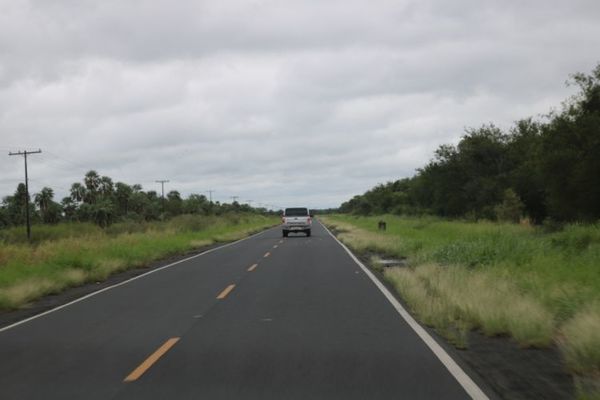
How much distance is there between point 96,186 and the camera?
106312 millimetres

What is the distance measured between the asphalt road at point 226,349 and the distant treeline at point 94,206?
236 feet

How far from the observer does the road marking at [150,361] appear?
6.81m

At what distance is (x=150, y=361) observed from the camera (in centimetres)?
752

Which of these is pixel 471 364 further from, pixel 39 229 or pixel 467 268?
pixel 39 229

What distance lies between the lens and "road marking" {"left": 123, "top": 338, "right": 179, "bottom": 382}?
6.81m

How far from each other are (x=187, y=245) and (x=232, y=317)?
975 inches

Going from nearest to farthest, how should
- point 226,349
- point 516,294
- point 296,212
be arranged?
point 226,349 → point 516,294 → point 296,212

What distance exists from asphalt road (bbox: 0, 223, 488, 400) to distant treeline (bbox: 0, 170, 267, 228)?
7196 centimetres

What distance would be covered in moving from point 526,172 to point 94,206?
60.9 meters

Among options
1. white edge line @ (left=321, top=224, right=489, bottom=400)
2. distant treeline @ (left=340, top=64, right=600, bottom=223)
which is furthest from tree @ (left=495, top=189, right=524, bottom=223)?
white edge line @ (left=321, top=224, right=489, bottom=400)

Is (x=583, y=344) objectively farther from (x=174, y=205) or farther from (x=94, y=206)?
(x=174, y=205)

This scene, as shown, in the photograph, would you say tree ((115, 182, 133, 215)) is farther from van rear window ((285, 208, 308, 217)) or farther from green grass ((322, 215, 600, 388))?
green grass ((322, 215, 600, 388))

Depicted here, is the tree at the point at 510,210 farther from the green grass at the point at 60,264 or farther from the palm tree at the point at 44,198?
the palm tree at the point at 44,198

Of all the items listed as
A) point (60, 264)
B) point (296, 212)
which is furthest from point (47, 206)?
point (60, 264)
